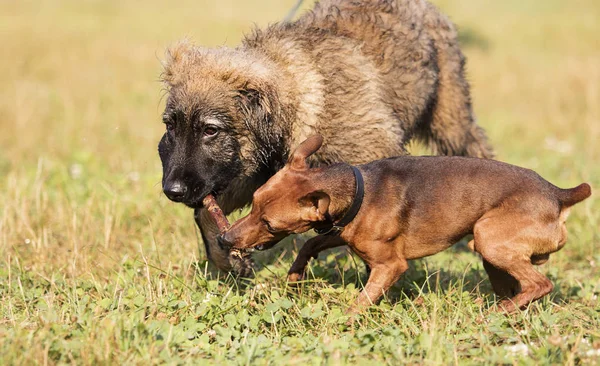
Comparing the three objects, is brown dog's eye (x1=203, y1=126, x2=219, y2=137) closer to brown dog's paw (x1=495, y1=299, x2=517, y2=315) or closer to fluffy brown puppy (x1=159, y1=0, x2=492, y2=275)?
fluffy brown puppy (x1=159, y1=0, x2=492, y2=275)

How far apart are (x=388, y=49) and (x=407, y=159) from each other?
4.56 feet

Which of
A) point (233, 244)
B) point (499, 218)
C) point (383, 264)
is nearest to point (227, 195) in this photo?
point (233, 244)

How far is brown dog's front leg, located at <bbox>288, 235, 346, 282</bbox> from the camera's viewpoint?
15.2ft

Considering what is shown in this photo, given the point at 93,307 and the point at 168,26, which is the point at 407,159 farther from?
the point at 168,26

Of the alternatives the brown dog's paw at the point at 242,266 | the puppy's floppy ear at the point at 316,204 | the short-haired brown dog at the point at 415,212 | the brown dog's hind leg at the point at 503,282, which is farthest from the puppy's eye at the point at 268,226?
the brown dog's hind leg at the point at 503,282

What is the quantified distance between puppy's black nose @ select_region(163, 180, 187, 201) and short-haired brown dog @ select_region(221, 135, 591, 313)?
44 cm

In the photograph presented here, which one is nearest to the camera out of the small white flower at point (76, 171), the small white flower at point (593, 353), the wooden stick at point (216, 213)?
the small white flower at point (593, 353)

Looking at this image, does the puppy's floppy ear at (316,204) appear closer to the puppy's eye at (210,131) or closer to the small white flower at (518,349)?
the puppy's eye at (210,131)

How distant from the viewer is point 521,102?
41.7ft

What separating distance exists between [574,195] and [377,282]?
1289mm

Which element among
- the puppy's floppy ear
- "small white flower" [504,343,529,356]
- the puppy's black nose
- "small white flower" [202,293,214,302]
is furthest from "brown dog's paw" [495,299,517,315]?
the puppy's black nose

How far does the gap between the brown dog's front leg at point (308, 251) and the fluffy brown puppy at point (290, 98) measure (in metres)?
0.59

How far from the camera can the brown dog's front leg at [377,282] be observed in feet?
14.1

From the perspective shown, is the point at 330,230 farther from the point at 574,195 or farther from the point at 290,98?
the point at 574,195
